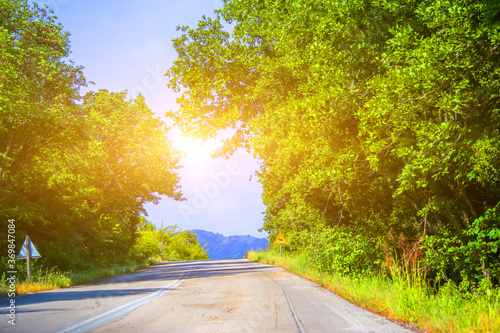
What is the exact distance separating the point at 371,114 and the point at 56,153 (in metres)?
19.3

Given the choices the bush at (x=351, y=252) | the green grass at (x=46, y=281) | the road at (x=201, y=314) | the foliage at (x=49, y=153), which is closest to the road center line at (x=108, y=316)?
the road at (x=201, y=314)

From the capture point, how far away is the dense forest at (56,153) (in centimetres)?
1822

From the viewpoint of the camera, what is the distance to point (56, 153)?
22.6 m

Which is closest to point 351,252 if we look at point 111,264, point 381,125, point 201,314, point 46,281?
point 381,125

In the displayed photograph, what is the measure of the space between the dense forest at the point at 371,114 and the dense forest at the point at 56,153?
7.55m

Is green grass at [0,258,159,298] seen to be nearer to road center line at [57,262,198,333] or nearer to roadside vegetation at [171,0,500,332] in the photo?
road center line at [57,262,198,333]

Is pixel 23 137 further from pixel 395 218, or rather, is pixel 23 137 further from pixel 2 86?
pixel 395 218

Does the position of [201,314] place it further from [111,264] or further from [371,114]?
[111,264]

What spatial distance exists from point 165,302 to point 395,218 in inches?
371

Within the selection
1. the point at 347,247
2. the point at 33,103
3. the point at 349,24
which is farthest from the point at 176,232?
the point at 349,24

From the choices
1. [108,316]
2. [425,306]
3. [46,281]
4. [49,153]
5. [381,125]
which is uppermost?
[49,153]

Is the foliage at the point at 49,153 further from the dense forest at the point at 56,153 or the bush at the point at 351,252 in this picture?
the bush at the point at 351,252

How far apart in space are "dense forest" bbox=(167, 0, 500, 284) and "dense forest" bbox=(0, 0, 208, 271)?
24.8 feet

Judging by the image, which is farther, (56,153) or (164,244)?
(164,244)
